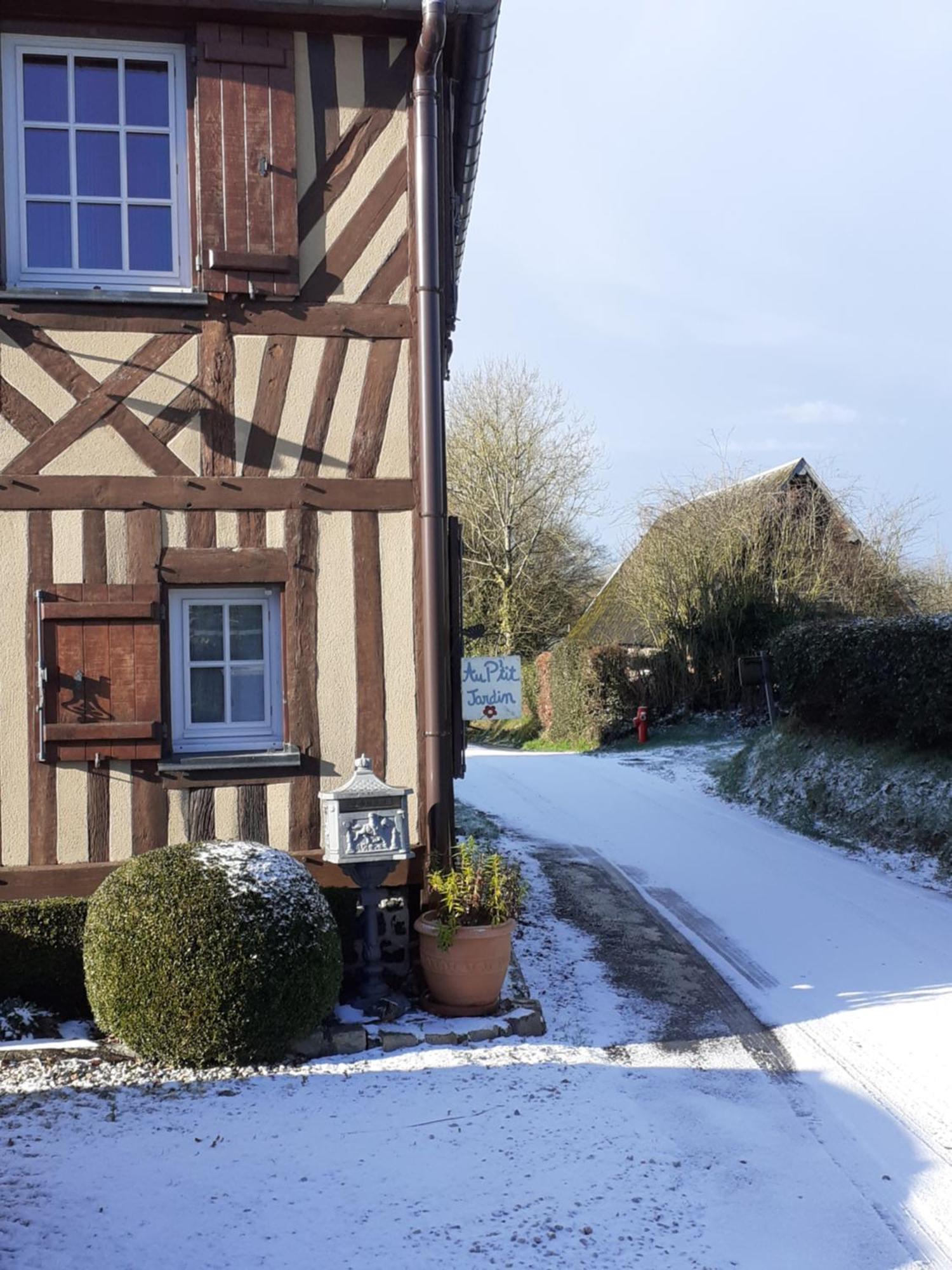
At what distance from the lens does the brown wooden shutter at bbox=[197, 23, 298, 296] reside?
580cm

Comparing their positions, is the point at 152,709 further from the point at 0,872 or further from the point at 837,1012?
the point at 837,1012

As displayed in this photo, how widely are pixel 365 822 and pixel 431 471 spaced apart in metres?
1.84

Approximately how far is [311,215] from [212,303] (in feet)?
2.33

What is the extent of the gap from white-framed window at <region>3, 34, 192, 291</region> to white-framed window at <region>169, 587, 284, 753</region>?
1661 millimetres

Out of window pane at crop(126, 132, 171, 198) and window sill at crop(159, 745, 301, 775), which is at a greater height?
window pane at crop(126, 132, 171, 198)

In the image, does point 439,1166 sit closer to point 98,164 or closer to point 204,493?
point 204,493

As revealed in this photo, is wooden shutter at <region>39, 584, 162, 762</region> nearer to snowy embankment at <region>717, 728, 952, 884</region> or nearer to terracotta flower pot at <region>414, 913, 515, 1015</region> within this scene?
terracotta flower pot at <region>414, 913, 515, 1015</region>

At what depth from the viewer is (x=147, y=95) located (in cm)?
591

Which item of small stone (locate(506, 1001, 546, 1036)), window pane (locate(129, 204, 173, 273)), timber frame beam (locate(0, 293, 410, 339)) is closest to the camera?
small stone (locate(506, 1001, 546, 1036))

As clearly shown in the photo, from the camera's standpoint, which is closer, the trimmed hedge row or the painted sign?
the painted sign

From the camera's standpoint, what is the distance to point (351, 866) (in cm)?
548

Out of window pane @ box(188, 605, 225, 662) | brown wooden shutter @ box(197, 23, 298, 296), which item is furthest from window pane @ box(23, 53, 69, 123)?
window pane @ box(188, 605, 225, 662)

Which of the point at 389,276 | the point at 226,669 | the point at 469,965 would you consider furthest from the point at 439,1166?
the point at 389,276

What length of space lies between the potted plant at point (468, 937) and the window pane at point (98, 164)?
12.8 feet
